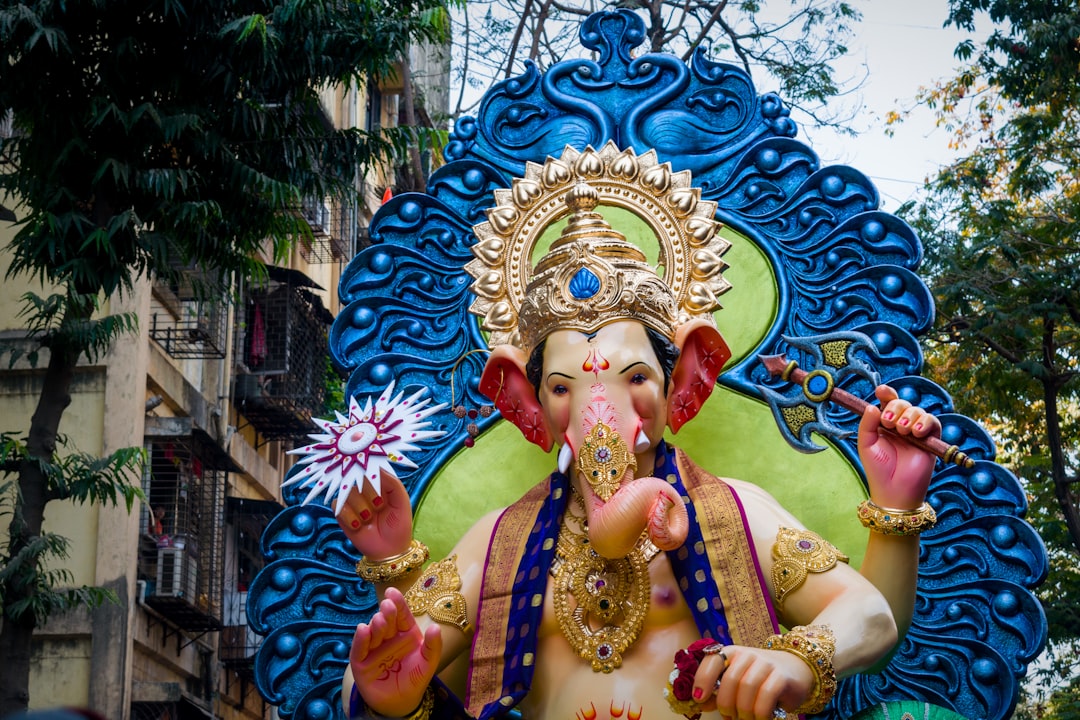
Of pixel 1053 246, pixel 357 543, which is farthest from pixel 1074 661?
pixel 357 543

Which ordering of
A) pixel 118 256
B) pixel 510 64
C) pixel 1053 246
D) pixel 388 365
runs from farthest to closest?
1. pixel 510 64
2. pixel 1053 246
3. pixel 118 256
4. pixel 388 365

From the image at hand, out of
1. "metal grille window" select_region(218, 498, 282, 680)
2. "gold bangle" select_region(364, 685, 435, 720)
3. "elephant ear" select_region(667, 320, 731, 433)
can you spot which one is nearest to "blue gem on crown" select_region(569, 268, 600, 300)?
"elephant ear" select_region(667, 320, 731, 433)

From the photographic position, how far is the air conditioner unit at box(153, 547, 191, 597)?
13.6 meters

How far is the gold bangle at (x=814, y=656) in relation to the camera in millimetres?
4445

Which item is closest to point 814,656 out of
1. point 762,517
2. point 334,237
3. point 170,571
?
point 762,517

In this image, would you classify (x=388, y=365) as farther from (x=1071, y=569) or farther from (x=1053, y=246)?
(x=1071, y=569)

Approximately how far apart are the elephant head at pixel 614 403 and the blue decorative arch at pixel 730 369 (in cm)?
73

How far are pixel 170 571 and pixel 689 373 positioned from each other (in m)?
9.18

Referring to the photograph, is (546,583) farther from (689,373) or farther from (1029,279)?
(1029,279)

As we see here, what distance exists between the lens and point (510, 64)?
12.6 metres

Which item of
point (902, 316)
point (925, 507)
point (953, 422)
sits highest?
point (902, 316)

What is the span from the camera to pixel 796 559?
5.02 metres

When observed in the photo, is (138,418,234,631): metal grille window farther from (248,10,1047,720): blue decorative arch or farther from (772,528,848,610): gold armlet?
(772,528,848,610): gold armlet

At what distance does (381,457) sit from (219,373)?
11313mm
